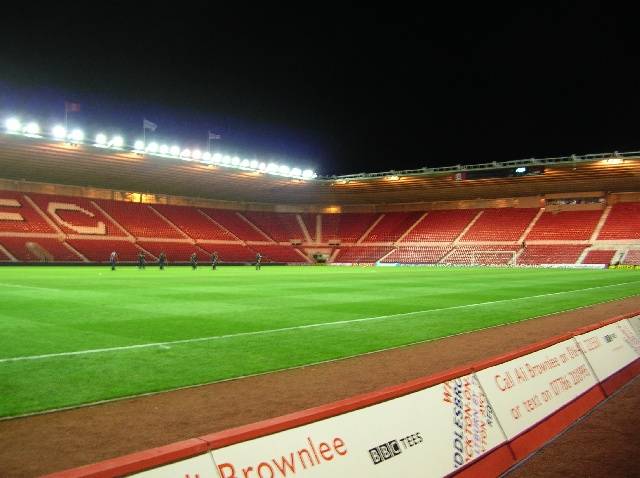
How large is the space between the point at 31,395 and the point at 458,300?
1501 centimetres

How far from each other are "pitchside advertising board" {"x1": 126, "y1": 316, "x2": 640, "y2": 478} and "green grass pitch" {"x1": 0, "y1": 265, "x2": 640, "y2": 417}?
12.9 feet

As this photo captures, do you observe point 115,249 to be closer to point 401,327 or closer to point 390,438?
point 401,327

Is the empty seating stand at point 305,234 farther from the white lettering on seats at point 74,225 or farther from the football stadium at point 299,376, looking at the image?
the football stadium at point 299,376

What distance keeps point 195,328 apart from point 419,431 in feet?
29.2

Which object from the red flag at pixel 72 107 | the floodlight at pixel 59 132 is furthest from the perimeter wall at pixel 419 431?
the floodlight at pixel 59 132

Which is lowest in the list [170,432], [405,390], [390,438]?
[170,432]

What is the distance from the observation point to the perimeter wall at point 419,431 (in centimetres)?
276

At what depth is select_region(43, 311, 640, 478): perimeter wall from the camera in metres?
2.76

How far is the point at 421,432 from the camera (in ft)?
13.0

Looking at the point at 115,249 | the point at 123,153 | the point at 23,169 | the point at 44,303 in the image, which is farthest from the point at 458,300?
the point at 23,169

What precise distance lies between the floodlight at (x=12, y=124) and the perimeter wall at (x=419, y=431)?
41.2 meters

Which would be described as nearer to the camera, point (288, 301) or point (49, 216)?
point (288, 301)

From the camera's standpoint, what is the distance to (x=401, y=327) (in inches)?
492

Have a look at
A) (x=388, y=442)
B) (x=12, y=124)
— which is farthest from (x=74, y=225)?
(x=388, y=442)
